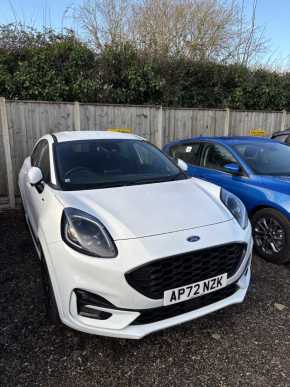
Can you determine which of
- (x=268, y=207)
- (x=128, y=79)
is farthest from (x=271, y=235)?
(x=128, y=79)

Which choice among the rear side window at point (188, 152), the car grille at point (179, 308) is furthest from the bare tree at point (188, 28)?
the car grille at point (179, 308)

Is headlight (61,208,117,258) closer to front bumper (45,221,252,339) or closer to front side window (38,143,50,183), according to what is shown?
front bumper (45,221,252,339)

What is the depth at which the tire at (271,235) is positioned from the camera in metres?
3.18

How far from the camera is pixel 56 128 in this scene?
5.44 meters

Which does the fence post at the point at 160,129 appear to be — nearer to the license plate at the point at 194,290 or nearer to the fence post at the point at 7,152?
the fence post at the point at 7,152

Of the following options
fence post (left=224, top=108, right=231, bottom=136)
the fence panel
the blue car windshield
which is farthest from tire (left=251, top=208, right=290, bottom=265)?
the fence panel

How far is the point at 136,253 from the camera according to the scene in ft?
5.89

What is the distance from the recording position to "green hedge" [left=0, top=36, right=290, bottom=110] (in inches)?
232

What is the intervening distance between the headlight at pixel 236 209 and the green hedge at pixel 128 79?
4.82 m

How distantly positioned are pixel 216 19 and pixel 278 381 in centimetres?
1107

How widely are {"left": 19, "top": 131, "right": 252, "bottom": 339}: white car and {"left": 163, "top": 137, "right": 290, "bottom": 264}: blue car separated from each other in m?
0.96

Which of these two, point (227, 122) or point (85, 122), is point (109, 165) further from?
point (227, 122)

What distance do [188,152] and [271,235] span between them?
2.10 meters

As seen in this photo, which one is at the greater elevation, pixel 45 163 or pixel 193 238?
pixel 45 163
